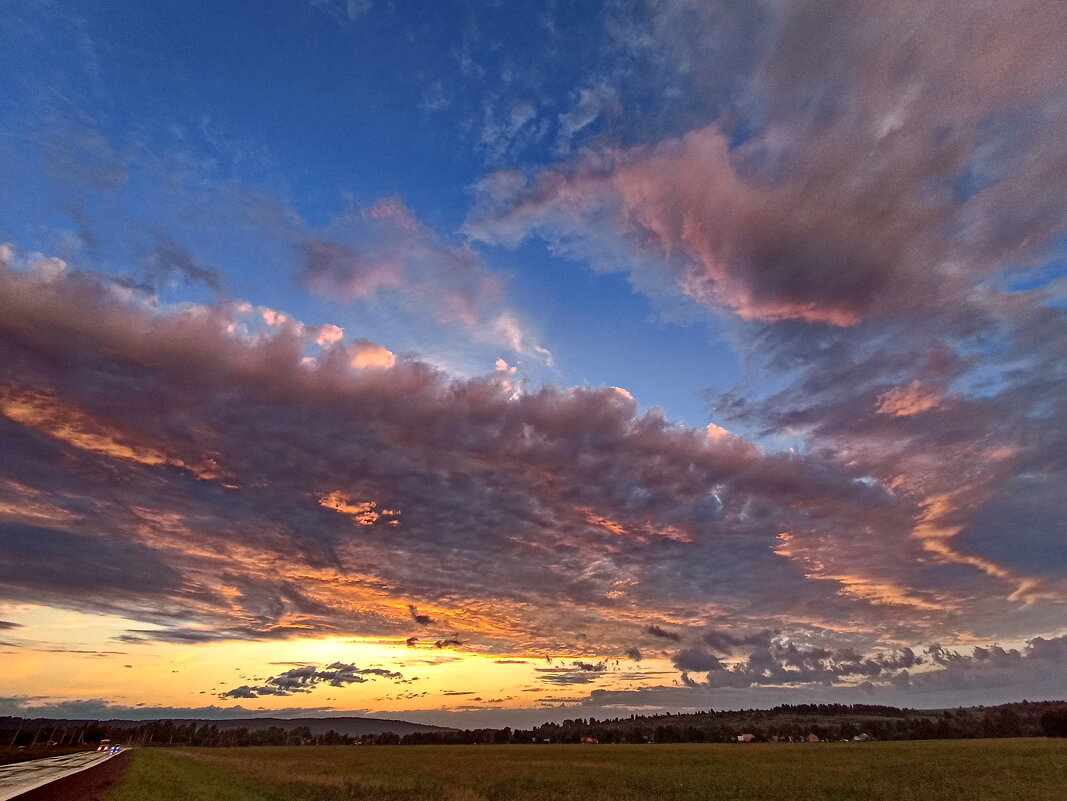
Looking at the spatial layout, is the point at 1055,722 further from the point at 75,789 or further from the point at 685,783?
the point at 75,789

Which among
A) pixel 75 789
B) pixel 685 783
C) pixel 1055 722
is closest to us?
pixel 75 789

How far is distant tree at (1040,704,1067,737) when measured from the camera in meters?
129

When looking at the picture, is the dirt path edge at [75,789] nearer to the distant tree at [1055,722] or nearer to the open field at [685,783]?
the open field at [685,783]

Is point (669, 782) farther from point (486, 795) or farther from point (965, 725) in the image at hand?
point (965, 725)

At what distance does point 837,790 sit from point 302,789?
3847 centimetres

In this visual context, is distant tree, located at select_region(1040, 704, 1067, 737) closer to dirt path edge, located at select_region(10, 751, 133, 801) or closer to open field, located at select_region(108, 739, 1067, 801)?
open field, located at select_region(108, 739, 1067, 801)

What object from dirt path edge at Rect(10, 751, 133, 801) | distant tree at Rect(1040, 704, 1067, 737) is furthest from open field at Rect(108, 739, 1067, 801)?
Answer: distant tree at Rect(1040, 704, 1067, 737)

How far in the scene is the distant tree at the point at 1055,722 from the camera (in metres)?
129

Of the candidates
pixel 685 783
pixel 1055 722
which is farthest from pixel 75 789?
pixel 1055 722

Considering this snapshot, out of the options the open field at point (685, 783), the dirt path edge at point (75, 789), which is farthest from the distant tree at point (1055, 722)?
the dirt path edge at point (75, 789)

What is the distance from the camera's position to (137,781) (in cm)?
5153

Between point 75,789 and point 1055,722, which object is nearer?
point 75,789

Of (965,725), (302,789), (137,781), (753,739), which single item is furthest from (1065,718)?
(137,781)

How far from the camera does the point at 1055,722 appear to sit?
130 meters
